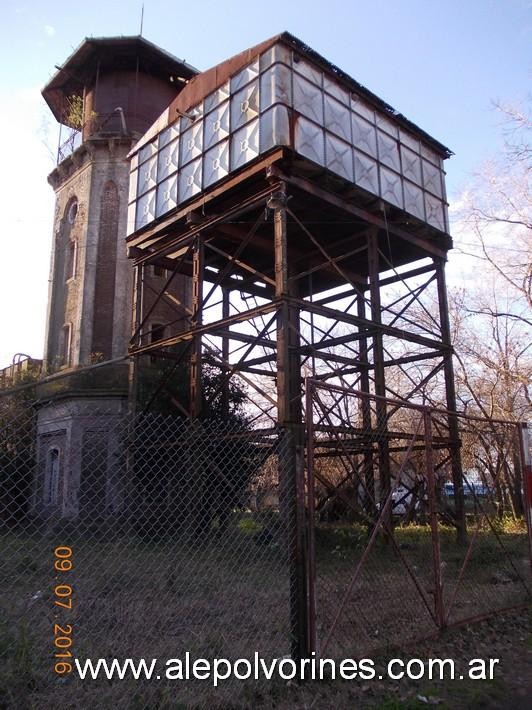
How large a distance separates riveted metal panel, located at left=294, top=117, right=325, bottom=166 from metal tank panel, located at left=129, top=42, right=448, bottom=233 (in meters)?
0.02

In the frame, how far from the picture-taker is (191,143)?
42.7 feet

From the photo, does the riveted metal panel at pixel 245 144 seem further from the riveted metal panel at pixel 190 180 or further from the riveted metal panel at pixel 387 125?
the riveted metal panel at pixel 387 125

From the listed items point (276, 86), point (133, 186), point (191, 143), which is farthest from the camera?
point (133, 186)

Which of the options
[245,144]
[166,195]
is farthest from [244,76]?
[166,195]

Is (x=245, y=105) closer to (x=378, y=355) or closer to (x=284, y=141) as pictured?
(x=284, y=141)

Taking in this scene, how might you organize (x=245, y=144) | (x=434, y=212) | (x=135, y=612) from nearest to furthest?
1. (x=135, y=612)
2. (x=245, y=144)
3. (x=434, y=212)

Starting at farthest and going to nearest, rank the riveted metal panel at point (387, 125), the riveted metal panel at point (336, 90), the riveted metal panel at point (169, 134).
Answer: the riveted metal panel at point (169, 134), the riveted metal panel at point (387, 125), the riveted metal panel at point (336, 90)

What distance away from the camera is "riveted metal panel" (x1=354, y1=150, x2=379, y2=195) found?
1220cm

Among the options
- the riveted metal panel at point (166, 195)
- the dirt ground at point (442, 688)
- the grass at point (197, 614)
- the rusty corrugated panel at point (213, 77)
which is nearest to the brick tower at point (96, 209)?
the riveted metal panel at point (166, 195)

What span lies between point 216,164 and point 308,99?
2.28 m

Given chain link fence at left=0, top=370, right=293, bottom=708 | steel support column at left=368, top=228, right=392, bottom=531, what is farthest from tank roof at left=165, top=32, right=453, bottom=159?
chain link fence at left=0, top=370, right=293, bottom=708

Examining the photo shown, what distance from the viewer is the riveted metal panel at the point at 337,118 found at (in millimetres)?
11797

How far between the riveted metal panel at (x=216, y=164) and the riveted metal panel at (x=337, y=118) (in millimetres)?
2181

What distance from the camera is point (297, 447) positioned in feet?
15.3
